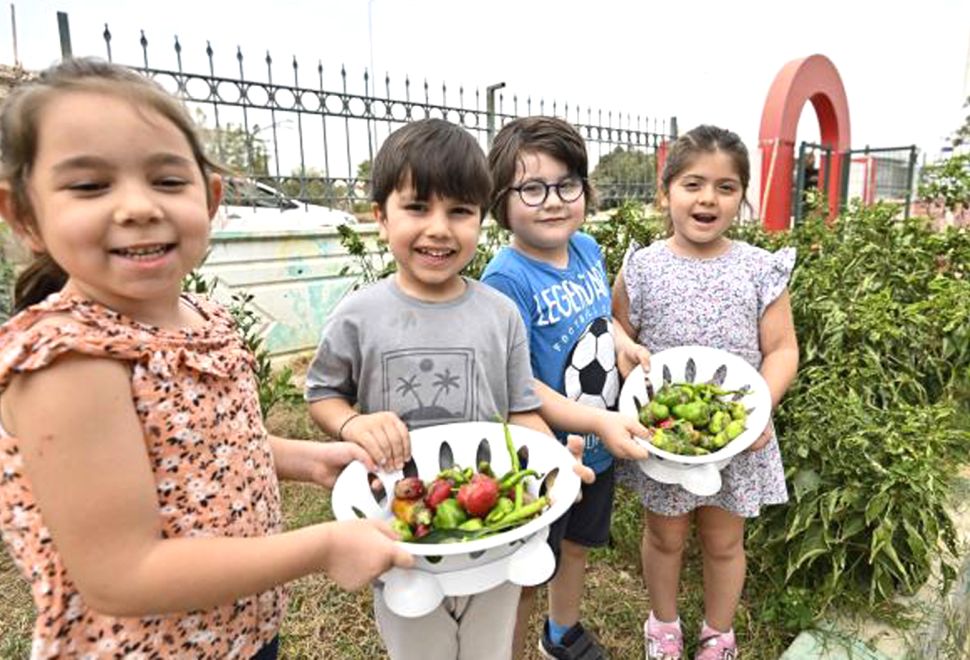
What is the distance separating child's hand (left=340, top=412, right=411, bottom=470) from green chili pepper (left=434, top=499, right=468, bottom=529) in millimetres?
137

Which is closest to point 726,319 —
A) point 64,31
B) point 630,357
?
point 630,357

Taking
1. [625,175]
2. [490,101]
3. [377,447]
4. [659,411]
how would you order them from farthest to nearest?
[625,175]
[490,101]
[659,411]
[377,447]

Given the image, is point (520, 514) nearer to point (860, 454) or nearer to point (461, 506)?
point (461, 506)

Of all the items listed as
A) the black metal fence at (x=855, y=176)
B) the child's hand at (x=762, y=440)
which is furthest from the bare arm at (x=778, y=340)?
the black metal fence at (x=855, y=176)

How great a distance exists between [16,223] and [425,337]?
755mm

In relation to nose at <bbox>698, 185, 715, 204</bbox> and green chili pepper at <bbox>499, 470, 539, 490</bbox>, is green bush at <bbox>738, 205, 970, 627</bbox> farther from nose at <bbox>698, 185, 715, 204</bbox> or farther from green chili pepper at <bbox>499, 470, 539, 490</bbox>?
green chili pepper at <bbox>499, 470, 539, 490</bbox>

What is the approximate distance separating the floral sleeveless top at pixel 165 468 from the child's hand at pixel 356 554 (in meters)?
0.20

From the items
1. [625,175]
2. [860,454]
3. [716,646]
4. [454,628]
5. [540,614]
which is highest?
[625,175]

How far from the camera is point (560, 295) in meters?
1.77

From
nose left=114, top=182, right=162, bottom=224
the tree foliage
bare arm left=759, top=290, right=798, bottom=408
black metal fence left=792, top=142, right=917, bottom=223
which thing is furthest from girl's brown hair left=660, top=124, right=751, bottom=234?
the tree foliage

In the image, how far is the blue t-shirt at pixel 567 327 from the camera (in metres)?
1.72

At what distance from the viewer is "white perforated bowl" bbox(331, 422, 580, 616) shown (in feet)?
3.43

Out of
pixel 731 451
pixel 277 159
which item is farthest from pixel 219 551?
pixel 277 159

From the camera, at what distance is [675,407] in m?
1.75
